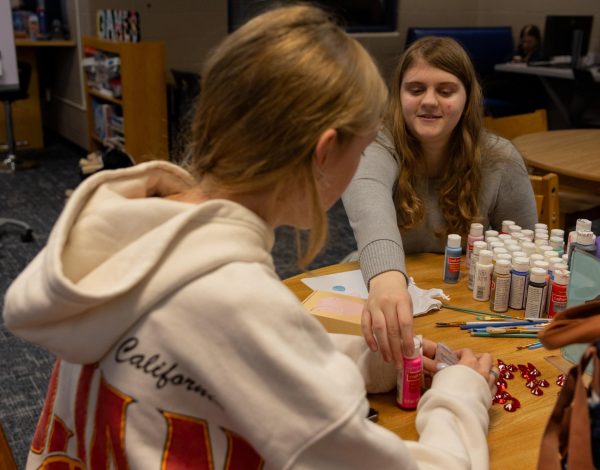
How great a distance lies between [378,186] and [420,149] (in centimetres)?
21

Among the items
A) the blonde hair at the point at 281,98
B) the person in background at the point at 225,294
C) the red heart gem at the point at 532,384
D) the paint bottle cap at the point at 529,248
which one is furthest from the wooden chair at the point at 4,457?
the paint bottle cap at the point at 529,248

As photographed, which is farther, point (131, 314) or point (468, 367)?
point (468, 367)

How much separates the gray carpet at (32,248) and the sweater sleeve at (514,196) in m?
1.62

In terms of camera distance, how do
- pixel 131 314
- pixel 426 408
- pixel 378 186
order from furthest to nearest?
pixel 378 186
pixel 426 408
pixel 131 314

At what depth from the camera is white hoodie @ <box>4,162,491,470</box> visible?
71 cm

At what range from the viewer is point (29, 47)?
627cm


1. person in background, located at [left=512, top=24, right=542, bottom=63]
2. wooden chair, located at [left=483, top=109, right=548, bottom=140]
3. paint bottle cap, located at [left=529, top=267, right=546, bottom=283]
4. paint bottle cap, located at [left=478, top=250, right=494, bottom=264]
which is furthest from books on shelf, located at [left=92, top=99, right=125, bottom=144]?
paint bottle cap, located at [left=529, top=267, right=546, bottom=283]

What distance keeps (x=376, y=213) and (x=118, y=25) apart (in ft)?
13.9

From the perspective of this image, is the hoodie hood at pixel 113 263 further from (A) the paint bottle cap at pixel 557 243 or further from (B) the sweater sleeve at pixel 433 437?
(A) the paint bottle cap at pixel 557 243

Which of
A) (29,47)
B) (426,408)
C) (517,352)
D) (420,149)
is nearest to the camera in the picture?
(426,408)

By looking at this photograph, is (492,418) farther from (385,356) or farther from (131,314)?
(131,314)

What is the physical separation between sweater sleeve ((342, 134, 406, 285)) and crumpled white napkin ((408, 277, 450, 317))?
0.28 feet

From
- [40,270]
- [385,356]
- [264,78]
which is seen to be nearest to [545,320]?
[385,356]

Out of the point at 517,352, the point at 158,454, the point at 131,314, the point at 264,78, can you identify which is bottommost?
the point at 517,352
